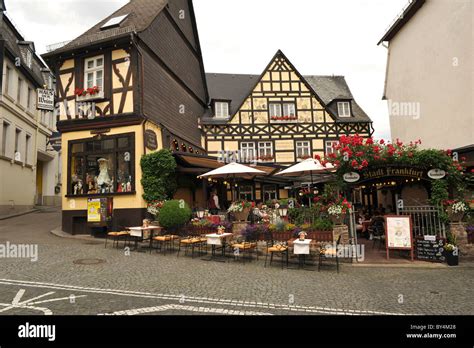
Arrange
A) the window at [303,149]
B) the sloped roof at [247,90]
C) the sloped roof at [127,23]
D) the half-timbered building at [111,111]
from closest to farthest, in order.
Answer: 1. the half-timbered building at [111,111]
2. the sloped roof at [127,23]
3. the window at [303,149]
4. the sloped roof at [247,90]

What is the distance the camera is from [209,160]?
16.6m

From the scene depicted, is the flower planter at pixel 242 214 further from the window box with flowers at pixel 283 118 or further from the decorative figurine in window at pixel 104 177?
the window box with flowers at pixel 283 118

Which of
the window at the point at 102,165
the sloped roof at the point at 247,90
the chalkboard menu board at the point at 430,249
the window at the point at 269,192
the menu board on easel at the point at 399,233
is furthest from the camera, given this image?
the sloped roof at the point at 247,90

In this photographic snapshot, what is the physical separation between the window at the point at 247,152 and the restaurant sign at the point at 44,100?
11.6m

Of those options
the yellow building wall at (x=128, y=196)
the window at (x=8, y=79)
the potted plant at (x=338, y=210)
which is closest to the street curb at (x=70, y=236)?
the yellow building wall at (x=128, y=196)

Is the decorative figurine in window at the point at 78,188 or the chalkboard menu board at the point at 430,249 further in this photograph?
the decorative figurine in window at the point at 78,188

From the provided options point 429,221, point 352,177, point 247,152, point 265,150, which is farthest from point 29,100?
point 429,221

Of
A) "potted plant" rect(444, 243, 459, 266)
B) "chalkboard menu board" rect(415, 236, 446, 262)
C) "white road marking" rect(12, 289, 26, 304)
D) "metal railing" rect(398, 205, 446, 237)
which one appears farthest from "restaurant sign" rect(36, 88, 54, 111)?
"potted plant" rect(444, 243, 459, 266)

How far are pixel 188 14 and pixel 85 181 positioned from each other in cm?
1313

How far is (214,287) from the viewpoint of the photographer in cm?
682

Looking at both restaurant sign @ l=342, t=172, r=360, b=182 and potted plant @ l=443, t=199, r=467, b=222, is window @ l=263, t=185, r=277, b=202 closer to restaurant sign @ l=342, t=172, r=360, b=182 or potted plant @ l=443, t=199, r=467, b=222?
restaurant sign @ l=342, t=172, r=360, b=182

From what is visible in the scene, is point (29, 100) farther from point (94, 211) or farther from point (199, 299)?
point (199, 299)

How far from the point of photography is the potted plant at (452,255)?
9.16 m
